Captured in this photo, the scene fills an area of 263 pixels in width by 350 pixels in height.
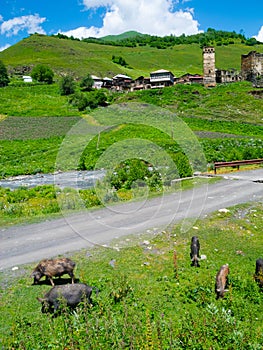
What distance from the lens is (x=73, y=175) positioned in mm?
28875

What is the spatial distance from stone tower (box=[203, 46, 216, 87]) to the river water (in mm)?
67437

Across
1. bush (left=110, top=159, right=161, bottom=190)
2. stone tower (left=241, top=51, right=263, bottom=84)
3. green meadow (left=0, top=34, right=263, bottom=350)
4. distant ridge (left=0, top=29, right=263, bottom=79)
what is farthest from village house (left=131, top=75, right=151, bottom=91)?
bush (left=110, top=159, right=161, bottom=190)

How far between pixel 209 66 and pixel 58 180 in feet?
240

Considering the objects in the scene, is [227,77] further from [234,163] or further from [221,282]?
[221,282]

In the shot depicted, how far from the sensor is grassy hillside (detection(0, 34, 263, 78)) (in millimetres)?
135550

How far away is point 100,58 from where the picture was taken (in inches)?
6230

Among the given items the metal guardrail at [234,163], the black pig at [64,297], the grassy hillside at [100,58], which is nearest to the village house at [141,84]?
the grassy hillside at [100,58]

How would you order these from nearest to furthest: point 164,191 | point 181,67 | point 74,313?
point 74,313 < point 164,191 < point 181,67

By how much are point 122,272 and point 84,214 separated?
5637 mm

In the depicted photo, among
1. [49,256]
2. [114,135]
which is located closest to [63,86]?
[114,135]

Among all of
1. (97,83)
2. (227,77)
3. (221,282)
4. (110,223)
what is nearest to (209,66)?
(227,77)

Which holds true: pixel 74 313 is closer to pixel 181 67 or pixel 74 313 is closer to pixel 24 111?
pixel 24 111

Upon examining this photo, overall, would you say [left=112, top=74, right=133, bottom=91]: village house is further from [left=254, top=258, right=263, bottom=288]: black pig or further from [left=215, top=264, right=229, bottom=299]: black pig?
[left=215, top=264, right=229, bottom=299]: black pig

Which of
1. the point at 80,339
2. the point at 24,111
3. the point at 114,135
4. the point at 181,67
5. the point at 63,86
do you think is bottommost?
the point at 80,339
